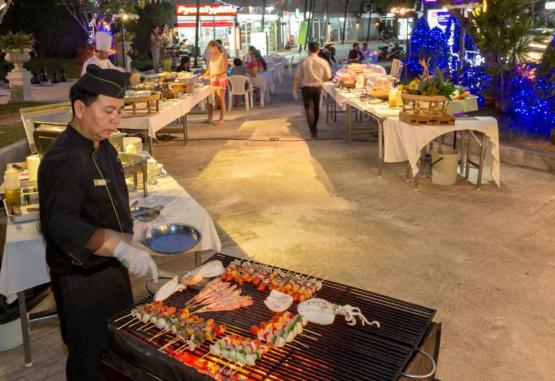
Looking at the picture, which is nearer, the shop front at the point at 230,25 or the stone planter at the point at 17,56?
the stone planter at the point at 17,56

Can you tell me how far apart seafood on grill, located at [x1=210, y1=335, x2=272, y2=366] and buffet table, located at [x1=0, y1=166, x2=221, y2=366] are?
1.16 meters

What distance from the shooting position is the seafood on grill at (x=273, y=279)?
2.60 metres

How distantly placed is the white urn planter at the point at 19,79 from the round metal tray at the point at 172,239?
40.0ft

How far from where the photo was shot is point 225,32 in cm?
2814

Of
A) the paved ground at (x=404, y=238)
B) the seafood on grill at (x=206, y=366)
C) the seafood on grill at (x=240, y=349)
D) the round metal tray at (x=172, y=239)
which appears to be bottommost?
the paved ground at (x=404, y=238)

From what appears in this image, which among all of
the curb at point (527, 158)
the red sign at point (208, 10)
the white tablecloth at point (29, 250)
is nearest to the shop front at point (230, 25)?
the red sign at point (208, 10)

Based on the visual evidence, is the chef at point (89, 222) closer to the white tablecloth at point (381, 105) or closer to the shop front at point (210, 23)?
the white tablecloth at point (381, 105)

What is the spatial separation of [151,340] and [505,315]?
9.54ft

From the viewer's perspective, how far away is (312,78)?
1028 cm

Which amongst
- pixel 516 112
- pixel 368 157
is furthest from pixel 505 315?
pixel 516 112

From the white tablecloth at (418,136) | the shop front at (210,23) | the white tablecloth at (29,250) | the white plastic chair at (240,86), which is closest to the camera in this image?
the white tablecloth at (29,250)

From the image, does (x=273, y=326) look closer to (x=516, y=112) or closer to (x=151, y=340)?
(x=151, y=340)

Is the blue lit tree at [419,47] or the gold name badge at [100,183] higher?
the blue lit tree at [419,47]

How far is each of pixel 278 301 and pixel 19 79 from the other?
13.1 meters
